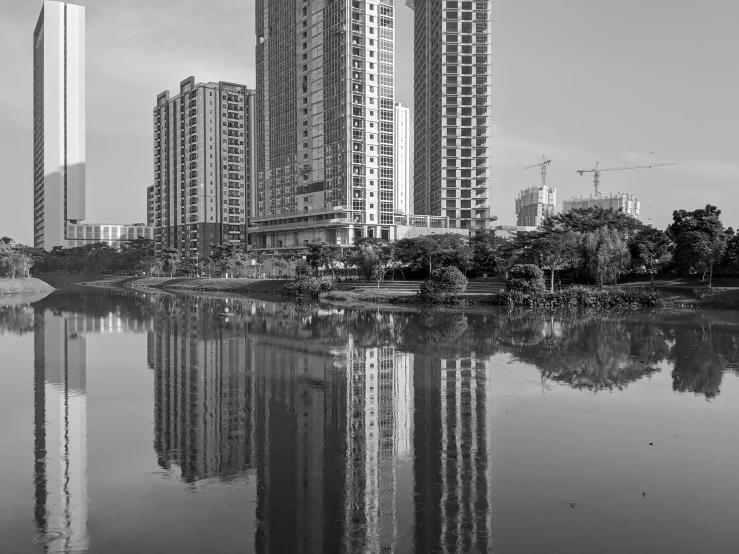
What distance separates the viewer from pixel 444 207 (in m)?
111

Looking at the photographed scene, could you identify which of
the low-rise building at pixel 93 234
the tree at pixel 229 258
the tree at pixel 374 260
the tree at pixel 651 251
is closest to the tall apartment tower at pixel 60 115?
the low-rise building at pixel 93 234

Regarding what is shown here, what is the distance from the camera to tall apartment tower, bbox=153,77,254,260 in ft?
456

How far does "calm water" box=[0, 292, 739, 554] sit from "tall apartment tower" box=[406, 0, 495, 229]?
84402mm

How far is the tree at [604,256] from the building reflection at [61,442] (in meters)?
45.7

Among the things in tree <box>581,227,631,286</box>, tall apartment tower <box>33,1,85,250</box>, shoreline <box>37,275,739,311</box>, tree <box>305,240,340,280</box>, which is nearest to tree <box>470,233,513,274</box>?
tree <box>581,227,631,286</box>

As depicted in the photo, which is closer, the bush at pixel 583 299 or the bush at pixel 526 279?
the bush at pixel 583 299

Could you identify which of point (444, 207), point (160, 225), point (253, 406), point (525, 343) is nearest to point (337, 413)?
point (253, 406)

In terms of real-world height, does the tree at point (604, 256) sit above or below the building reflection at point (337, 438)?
above

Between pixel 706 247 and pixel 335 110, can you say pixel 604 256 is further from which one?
pixel 335 110

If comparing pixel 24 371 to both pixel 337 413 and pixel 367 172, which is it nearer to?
pixel 337 413

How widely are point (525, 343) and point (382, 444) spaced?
724 inches

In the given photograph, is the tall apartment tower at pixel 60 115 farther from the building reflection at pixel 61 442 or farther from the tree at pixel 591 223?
the building reflection at pixel 61 442

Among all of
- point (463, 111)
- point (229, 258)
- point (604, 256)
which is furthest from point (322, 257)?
point (463, 111)

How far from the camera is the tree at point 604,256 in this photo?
56.9m
